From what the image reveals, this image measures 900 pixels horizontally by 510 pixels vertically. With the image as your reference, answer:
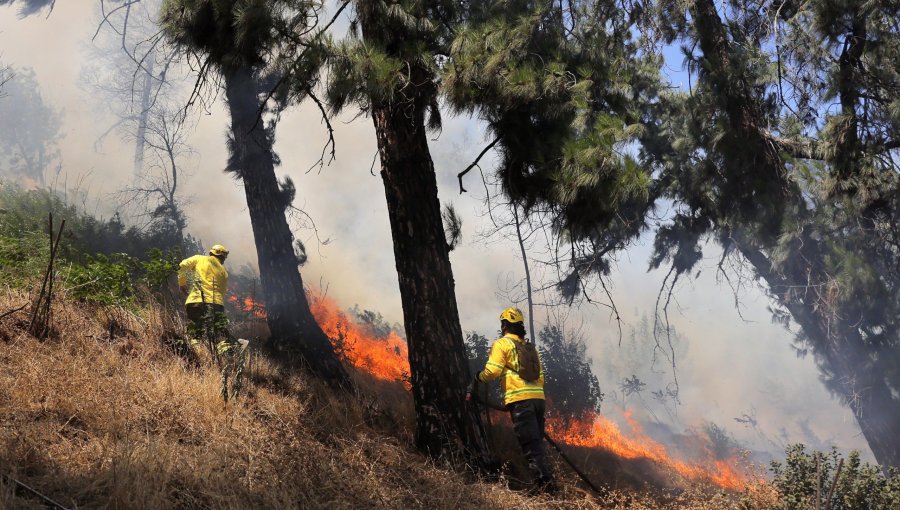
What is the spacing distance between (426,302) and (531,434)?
1431 millimetres

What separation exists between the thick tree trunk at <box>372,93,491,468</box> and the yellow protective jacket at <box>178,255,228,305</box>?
262cm

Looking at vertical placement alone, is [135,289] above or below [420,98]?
below

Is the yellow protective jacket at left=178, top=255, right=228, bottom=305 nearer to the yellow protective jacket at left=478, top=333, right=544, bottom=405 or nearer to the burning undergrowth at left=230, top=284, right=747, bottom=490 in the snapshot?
the burning undergrowth at left=230, top=284, right=747, bottom=490

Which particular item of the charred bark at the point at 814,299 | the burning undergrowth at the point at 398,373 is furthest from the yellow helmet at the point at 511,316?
the charred bark at the point at 814,299

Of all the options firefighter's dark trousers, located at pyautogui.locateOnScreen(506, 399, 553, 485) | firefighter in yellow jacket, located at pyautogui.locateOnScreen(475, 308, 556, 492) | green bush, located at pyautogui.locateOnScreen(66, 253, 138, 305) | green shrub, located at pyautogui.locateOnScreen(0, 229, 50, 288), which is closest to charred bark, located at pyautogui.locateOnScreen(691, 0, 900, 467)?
firefighter in yellow jacket, located at pyautogui.locateOnScreen(475, 308, 556, 492)

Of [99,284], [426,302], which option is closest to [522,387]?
[426,302]

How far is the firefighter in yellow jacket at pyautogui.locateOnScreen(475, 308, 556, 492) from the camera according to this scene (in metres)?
5.71

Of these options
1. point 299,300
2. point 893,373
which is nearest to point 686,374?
point 893,373

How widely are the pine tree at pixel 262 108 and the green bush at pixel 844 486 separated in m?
4.50

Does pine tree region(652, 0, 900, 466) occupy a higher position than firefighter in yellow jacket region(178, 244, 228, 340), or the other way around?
pine tree region(652, 0, 900, 466)

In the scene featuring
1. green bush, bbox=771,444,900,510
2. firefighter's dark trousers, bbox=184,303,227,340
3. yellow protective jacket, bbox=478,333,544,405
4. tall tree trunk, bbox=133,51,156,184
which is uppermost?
tall tree trunk, bbox=133,51,156,184

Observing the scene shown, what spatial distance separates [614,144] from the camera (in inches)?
237

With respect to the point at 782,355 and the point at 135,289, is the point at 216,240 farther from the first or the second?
the point at 782,355

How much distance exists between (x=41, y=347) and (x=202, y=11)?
3035 mm
